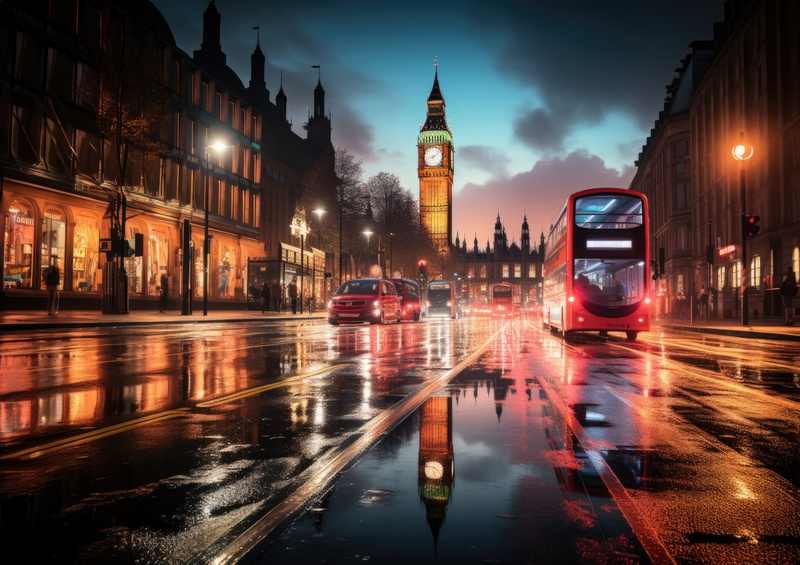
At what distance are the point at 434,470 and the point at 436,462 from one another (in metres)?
0.23

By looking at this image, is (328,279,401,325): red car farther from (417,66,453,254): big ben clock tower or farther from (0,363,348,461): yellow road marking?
(417,66,453,254): big ben clock tower

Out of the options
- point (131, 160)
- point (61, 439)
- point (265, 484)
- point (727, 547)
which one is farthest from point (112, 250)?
point (727, 547)

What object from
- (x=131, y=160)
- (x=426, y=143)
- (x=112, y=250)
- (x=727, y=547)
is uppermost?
(x=426, y=143)

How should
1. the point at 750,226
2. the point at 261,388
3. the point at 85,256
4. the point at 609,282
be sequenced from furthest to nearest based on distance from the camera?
the point at 85,256 → the point at 750,226 → the point at 609,282 → the point at 261,388

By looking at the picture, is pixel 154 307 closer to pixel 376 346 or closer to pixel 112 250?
pixel 112 250

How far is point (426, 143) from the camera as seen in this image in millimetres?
179375

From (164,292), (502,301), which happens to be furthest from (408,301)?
(502,301)

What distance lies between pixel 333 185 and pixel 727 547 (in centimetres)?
6590

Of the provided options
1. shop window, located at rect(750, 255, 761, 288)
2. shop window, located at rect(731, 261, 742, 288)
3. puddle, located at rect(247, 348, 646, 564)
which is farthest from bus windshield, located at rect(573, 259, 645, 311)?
shop window, located at rect(731, 261, 742, 288)

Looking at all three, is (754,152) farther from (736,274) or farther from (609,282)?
(609,282)

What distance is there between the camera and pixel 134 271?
41469mm

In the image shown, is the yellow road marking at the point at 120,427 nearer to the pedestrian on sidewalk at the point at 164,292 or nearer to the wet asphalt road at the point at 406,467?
the wet asphalt road at the point at 406,467

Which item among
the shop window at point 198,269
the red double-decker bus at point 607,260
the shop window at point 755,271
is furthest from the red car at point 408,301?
the red double-decker bus at point 607,260

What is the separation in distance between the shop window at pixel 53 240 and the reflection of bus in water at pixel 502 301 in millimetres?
48145
